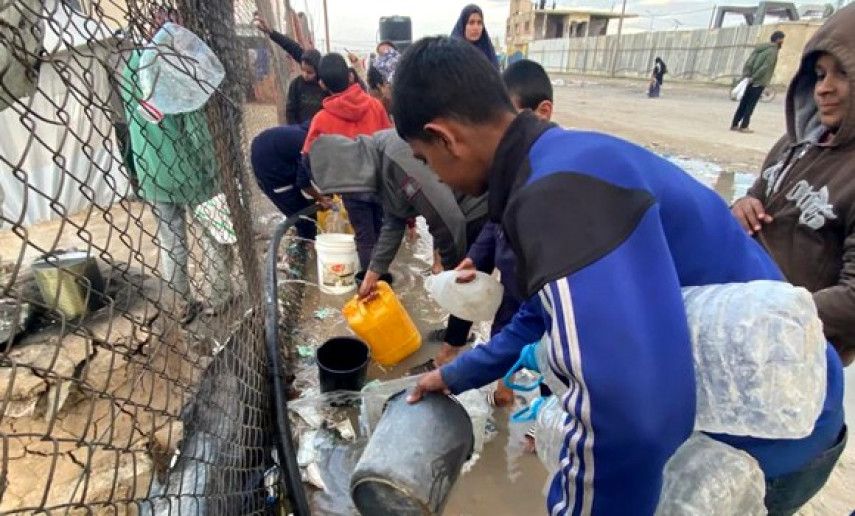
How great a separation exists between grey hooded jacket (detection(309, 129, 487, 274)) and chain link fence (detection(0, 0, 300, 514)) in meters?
0.55

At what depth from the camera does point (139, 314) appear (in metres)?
3.44

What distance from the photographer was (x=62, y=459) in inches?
108

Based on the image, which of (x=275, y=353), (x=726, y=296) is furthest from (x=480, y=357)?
(x=275, y=353)

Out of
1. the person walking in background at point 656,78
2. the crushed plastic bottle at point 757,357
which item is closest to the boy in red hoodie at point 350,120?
the crushed plastic bottle at point 757,357

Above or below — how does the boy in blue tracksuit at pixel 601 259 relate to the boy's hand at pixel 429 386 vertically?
above

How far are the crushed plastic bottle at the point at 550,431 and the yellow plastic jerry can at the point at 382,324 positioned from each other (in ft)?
5.62

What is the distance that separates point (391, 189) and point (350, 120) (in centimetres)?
129

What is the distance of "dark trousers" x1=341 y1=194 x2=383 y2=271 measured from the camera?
11.6 feet

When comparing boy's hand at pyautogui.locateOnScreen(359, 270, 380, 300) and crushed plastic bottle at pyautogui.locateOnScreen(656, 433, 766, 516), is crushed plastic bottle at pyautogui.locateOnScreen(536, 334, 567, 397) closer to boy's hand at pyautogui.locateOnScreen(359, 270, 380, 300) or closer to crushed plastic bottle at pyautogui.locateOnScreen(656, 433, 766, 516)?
crushed plastic bottle at pyautogui.locateOnScreen(656, 433, 766, 516)

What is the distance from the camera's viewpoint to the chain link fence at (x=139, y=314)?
1066 millimetres

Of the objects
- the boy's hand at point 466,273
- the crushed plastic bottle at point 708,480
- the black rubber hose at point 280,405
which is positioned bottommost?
the black rubber hose at point 280,405

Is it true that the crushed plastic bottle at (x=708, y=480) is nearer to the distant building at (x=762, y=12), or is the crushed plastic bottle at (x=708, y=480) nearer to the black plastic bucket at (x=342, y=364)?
the black plastic bucket at (x=342, y=364)

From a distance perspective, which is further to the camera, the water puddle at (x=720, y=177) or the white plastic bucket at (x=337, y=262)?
the water puddle at (x=720, y=177)

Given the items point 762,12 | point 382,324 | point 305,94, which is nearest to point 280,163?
point 305,94
